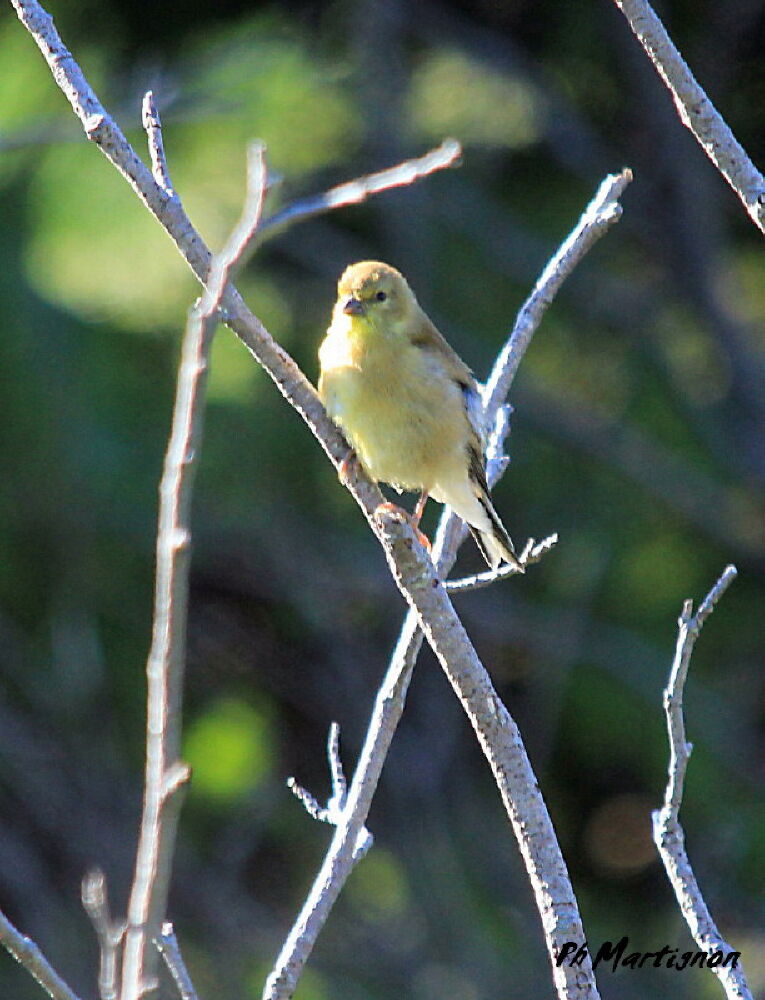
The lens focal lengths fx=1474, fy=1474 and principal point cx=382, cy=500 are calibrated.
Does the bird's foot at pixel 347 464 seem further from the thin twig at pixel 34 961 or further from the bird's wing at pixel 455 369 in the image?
the bird's wing at pixel 455 369

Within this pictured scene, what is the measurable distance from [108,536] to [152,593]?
37 centimetres

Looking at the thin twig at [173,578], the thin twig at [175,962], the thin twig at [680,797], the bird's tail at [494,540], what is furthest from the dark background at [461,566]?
the thin twig at [173,578]

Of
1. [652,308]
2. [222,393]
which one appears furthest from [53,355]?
[652,308]

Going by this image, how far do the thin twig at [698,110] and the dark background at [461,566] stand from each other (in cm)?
403

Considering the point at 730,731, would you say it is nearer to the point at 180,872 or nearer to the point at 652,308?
the point at 652,308

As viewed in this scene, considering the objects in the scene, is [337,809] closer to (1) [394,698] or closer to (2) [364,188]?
(1) [394,698]

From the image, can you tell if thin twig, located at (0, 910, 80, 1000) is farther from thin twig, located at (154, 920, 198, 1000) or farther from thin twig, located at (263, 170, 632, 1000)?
thin twig, located at (263, 170, 632, 1000)

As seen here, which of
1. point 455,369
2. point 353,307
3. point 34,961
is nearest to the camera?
point 34,961

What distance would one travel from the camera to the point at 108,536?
614 cm

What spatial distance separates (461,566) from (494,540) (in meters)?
3.00

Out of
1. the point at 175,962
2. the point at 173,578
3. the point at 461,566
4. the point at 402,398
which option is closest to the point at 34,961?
the point at 175,962

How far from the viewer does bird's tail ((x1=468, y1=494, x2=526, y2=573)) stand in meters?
3.50

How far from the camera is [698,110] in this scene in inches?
73.7

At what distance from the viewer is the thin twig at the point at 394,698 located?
1947 mm
